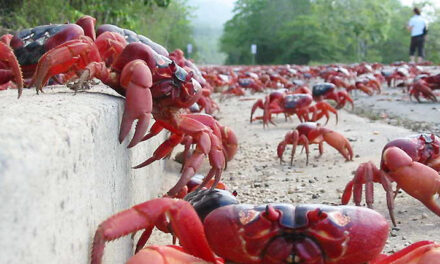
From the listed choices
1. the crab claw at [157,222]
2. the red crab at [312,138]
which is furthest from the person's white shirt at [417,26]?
the crab claw at [157,222]

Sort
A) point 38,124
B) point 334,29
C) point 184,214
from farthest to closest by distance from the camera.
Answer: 1. point 334,29
2. point 184,214
3. point 38,124

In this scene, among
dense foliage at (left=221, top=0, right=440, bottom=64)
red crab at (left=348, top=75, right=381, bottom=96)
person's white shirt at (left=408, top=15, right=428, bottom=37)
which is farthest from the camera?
dense foliage at (left=221, top=0, right=440, bottom=64)

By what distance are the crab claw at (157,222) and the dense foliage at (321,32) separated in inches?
1627

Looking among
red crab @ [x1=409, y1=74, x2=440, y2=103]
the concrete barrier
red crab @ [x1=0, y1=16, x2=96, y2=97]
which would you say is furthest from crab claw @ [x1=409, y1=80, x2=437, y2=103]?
the concrete barrier

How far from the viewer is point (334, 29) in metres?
46.6

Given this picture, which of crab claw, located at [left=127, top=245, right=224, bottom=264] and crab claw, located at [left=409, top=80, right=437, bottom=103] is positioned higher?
crab claw, located at [left=127, top=245, right=224, bottom=264]

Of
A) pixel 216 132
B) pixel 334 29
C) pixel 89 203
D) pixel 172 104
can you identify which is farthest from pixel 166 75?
pixel 334 29

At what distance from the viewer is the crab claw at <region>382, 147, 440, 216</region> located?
284 centimetres

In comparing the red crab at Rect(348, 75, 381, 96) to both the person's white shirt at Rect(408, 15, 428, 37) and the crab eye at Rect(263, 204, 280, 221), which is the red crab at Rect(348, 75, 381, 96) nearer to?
the person's white shirt at Rect(408, 15, 428, 37)

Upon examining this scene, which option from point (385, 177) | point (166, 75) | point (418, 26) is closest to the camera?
point (166, 75)

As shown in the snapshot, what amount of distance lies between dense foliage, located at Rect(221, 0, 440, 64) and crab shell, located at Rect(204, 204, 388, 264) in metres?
41.2

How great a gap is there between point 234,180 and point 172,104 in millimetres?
2338

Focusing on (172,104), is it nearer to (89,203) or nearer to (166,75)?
(166,75)

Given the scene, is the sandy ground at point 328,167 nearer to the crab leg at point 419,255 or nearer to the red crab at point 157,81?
the red crab at point 157,81
